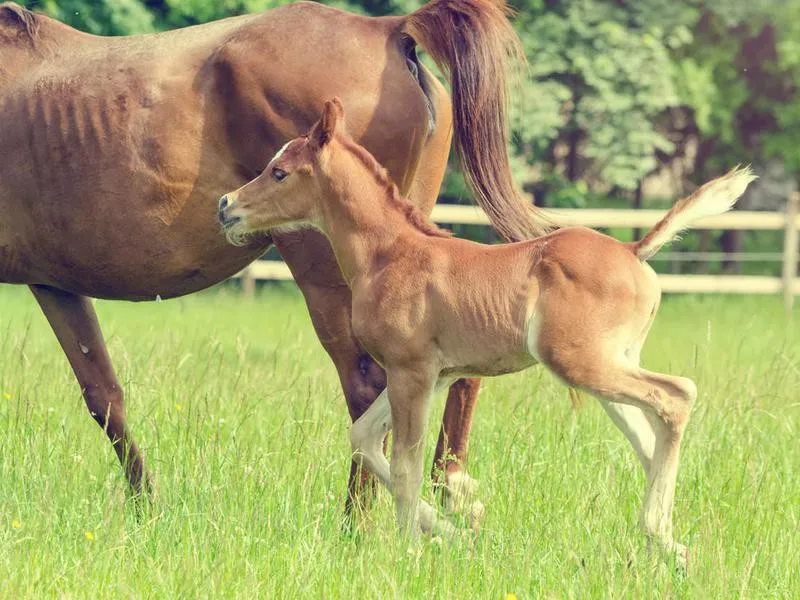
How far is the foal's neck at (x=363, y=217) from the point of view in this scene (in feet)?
12.9

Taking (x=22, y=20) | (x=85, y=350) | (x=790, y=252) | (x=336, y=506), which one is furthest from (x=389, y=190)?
(x=790, y=252)

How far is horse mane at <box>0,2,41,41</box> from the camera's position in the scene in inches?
195

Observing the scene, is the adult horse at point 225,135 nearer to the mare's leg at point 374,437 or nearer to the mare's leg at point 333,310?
the mare's leg at point 333,310

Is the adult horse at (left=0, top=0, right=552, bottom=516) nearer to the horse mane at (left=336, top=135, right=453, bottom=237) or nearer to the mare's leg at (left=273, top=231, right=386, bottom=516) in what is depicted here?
the mare's leg at (left=273, top=231, right=386, bottom=516)

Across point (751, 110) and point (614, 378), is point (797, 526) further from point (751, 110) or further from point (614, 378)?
point (751, 110)

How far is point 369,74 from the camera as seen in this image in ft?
14.5

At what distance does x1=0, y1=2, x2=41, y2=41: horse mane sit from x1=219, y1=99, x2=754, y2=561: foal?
60.3 inches

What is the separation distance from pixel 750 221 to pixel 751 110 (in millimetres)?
4469

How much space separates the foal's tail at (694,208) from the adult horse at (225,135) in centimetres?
84

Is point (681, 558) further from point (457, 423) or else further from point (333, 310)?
point (333, 310)

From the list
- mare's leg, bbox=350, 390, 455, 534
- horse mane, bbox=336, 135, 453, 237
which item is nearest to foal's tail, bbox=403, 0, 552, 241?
horse mane, bbox=336, 135, 453, 237

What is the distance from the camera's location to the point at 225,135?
452 cm

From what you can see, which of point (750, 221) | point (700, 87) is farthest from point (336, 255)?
point (700, 87)

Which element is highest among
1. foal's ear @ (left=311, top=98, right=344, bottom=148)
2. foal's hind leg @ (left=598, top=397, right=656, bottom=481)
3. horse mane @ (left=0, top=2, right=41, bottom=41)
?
horse mane @ (left=0, top=2, right=41, bottom=41)
